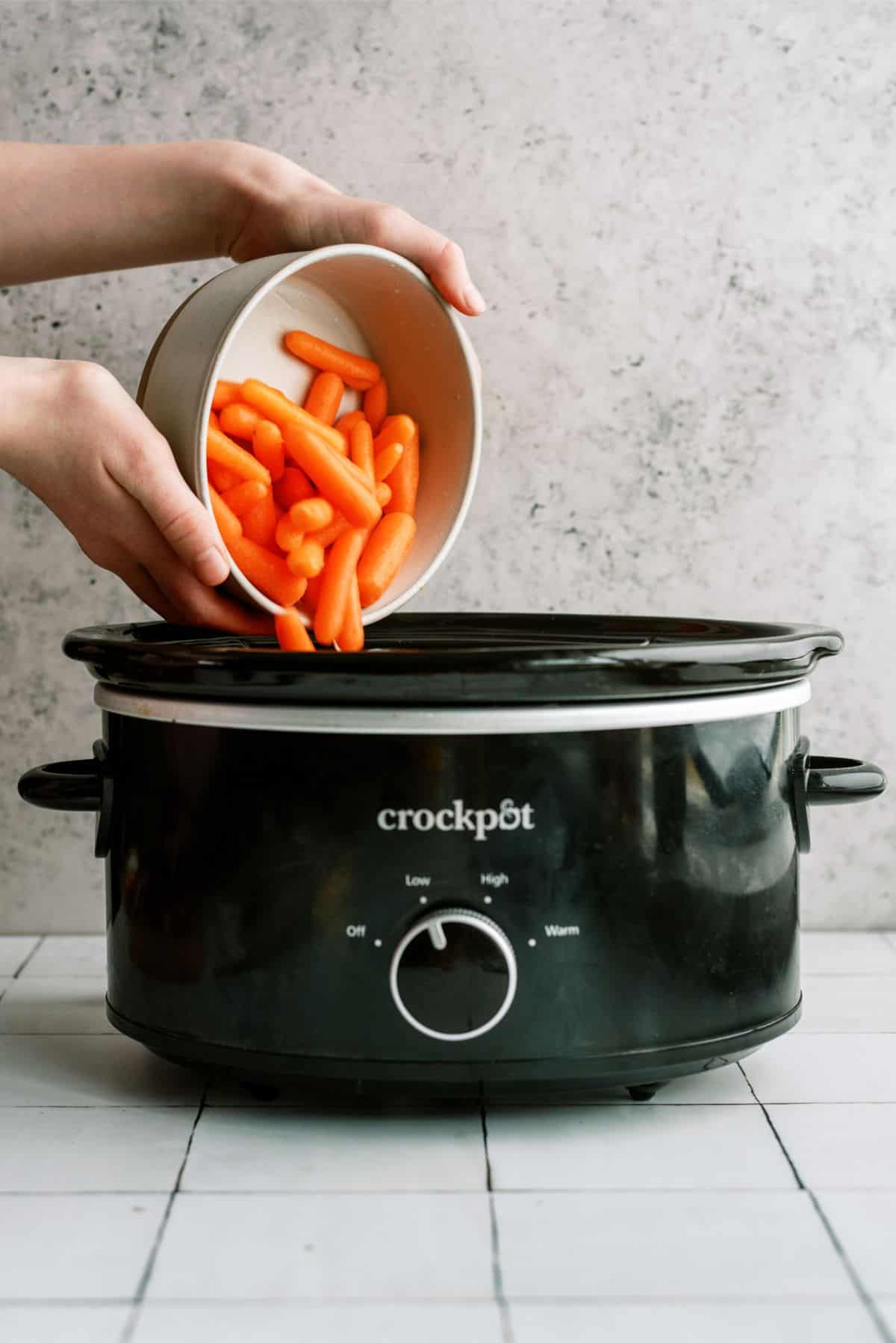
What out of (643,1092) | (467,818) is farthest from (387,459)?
(643,1092)

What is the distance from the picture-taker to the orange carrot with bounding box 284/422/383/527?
0.88 m

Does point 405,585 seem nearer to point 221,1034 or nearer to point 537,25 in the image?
point 221,1034

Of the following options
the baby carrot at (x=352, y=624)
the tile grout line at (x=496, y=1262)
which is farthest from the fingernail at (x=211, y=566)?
the tile grout line at (x=496, y=1262)

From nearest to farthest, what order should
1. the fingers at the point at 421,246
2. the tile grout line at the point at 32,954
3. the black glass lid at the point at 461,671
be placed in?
the black glass lid at the point at 461,671 → the fingers at the point at 421,246 → the tile grout line at the point at 32,954

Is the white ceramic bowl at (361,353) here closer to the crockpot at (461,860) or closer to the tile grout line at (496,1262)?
the crockpot at (461,860)

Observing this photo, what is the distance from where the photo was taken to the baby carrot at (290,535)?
0.89 meters

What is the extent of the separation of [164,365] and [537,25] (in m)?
0.56

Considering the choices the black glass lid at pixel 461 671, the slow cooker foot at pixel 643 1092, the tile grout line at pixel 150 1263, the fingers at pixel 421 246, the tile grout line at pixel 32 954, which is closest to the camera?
the tile grout line at pixel 150 1263

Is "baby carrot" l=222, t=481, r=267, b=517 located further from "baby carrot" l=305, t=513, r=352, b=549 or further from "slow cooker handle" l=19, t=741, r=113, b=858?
"slow cooker handle" l=19, t=741, r=113, b=858

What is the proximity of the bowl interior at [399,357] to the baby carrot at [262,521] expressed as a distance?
100 millimetres

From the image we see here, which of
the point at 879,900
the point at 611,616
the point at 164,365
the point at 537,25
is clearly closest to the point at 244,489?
the point at 164,365

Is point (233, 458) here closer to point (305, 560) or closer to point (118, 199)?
Answer: point (305, 560)

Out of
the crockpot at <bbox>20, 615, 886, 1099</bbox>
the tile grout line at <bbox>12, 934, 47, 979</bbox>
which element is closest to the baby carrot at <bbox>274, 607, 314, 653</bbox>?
the crockpot at <bbox>20, 615, 886, 1099</bbox>

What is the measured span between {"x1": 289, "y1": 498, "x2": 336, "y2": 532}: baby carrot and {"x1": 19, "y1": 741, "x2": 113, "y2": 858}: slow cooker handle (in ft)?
0.60
